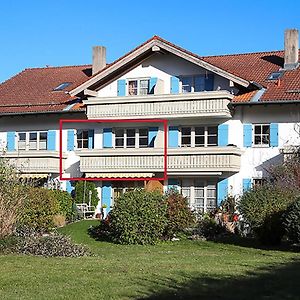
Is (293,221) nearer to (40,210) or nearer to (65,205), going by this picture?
(40,210)

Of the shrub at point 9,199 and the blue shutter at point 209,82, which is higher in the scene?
the blue shutter at point 209,82

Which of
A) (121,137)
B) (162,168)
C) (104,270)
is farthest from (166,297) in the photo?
(121,137)

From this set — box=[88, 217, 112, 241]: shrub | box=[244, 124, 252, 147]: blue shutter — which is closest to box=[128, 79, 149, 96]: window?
box=[244, 124, 252, 147]: blue shutter

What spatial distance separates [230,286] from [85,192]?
24325mm

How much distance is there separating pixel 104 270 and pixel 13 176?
9.36 metres

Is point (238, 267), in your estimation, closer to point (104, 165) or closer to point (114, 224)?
point (114, 224)

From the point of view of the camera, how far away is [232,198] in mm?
32938

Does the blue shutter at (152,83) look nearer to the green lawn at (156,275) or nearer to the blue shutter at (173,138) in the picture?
the blue shutter at (173,138)

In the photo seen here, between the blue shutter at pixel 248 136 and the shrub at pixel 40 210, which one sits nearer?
the shrub at pixel 40 210

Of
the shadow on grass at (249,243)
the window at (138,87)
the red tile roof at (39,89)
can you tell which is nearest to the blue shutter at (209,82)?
the window at (138,87)

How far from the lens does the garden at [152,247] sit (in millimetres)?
13625

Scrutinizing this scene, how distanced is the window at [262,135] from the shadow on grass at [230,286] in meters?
19.3

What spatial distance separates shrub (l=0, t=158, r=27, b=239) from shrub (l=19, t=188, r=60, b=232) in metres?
2.19

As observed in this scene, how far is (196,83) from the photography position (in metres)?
37.6
